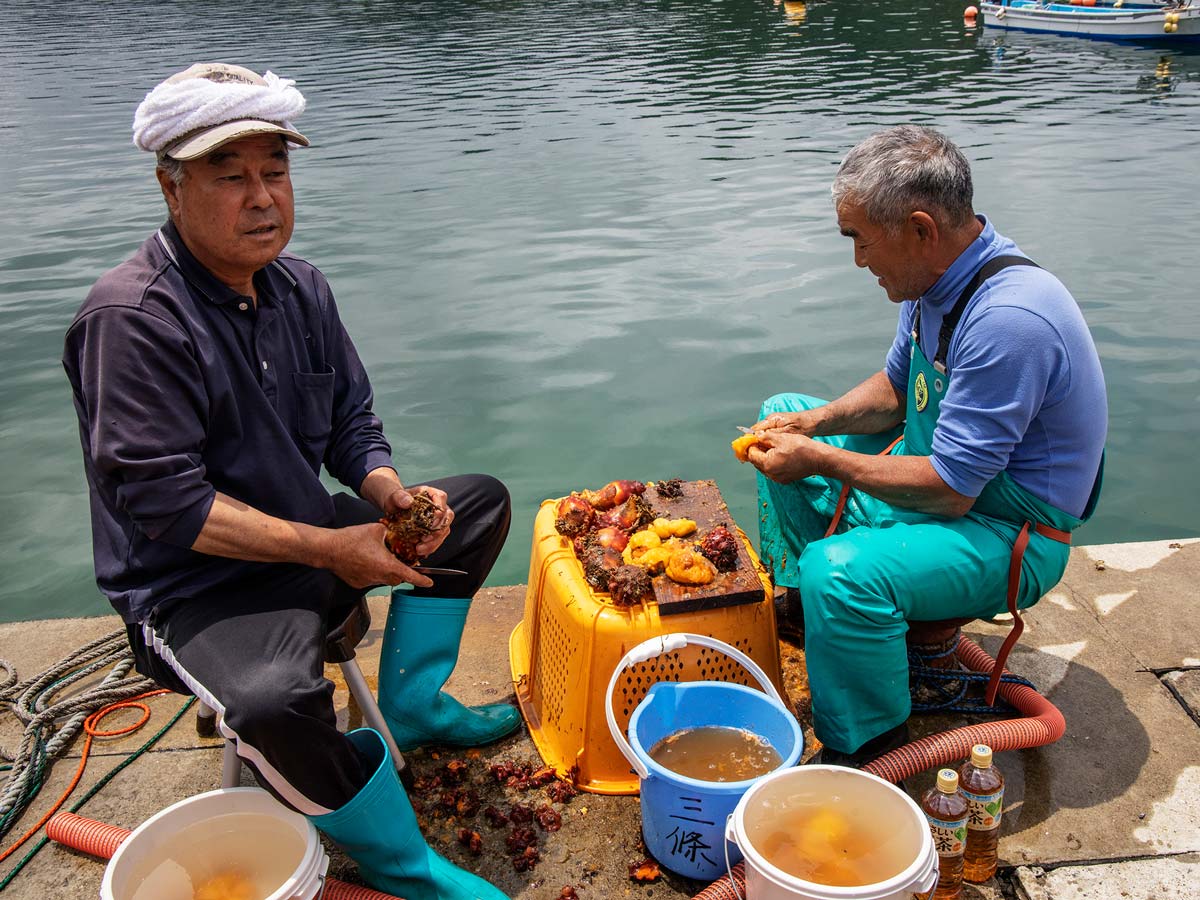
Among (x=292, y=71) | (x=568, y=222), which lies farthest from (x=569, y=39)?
(x=568, y=222)

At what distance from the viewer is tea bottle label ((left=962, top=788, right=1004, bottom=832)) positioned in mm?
→ 2689

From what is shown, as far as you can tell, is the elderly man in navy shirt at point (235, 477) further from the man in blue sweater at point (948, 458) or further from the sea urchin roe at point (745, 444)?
the man in blue sweater at point (948, 458)

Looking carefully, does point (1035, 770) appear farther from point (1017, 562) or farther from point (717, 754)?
point (717, 754)

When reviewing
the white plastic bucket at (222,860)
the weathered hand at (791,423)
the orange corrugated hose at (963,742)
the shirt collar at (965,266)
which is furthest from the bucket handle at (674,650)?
the shirt collar at (965,266)

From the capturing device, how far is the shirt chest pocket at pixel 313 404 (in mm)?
3109

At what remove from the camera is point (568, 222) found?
462 inches

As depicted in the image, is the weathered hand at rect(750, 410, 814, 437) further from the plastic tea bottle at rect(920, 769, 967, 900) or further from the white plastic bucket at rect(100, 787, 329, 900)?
the white plastic bucket at rect(100, 787, 329, 900)

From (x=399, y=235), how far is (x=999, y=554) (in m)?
9.48

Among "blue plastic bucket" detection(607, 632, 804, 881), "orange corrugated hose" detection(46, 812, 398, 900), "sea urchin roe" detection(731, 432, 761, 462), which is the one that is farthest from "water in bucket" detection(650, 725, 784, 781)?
"orange corrugated hose" detection(46, 812, 398, 900)

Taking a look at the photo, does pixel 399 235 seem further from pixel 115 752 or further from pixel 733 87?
pixel 733 87

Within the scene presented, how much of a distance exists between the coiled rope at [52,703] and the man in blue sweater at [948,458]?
101 inches

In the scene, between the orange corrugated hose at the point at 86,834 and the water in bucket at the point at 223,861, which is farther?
the orange corrugated hose at the point at 86,834

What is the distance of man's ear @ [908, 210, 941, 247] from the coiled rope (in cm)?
316

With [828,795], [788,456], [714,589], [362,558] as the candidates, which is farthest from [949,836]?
[362,558]
